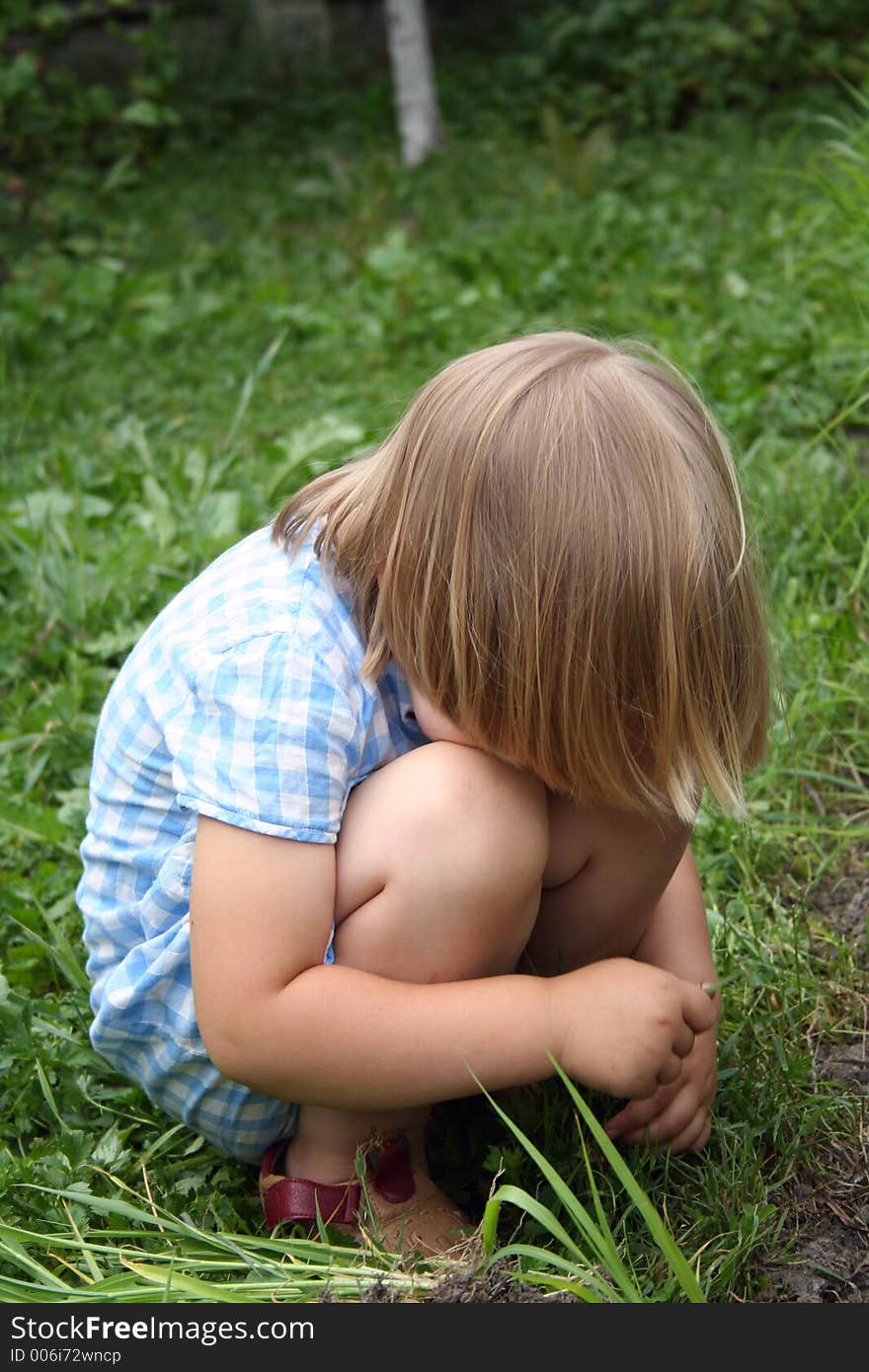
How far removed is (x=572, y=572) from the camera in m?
1.14

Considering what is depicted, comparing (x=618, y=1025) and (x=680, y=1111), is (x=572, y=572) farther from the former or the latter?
(x=680, y=1111)

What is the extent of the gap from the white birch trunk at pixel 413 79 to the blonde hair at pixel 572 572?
13.4 feet

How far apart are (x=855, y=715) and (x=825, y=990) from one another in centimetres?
52

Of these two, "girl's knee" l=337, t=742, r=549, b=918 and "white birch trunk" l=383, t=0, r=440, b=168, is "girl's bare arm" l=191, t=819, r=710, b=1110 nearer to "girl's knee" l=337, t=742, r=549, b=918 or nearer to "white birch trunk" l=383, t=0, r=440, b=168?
"girl's knee" l=337, t=742, r=549, b=918

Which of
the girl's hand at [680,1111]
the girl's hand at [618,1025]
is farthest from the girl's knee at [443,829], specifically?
the girl's hand at [680,1111]

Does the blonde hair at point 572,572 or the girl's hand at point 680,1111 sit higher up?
the blonde hair at point 572,572

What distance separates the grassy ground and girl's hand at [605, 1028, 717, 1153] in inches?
1.0

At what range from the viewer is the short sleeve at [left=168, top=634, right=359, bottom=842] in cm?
116

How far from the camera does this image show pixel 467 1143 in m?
1.45

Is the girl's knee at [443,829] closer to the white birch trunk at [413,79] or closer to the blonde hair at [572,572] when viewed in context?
the blonde hair at [572,572]

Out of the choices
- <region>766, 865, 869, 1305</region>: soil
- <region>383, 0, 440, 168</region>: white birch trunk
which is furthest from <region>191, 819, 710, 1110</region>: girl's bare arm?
<region>383, 0, 440, 168</region>: white birch trunk

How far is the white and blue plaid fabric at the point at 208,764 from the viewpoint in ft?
3.83

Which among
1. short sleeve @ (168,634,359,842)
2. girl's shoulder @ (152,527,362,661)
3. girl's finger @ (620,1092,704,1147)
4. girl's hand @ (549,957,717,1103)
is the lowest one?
girl's finger @ (620,1092,704,1147)

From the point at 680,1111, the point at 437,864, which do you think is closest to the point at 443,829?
the point at 437,864
